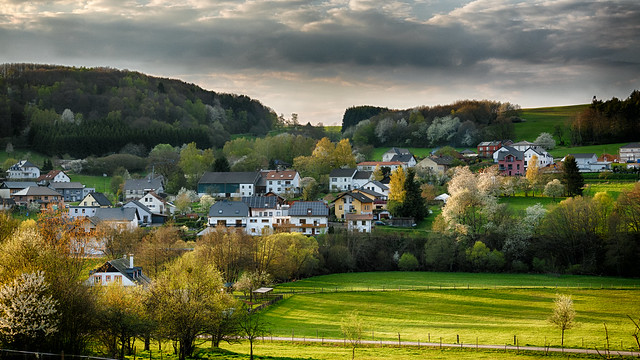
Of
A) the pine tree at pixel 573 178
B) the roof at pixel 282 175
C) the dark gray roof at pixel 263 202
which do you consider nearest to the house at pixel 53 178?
the roof at pixel 282 175

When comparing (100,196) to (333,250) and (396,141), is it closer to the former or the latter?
(333,250)

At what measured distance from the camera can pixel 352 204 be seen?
71062mm

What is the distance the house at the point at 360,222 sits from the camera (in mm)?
65062

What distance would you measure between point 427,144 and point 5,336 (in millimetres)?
104713

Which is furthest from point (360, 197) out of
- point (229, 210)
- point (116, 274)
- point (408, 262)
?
point (116, 274)

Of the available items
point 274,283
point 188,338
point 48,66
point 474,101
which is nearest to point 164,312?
point 188,338

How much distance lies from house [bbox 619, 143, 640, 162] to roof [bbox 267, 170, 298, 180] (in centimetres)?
5023

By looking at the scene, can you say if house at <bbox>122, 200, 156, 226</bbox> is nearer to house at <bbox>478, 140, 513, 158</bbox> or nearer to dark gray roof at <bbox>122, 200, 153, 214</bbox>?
dark gray roof at <bbox>122, 200, 153, 214</bbox>

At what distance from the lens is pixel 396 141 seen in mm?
126125

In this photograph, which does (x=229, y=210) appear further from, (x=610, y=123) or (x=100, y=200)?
(x=610, y=123)

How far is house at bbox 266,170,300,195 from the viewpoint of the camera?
3410 inches

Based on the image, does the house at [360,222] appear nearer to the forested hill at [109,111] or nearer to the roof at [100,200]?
the roof at [100,200]

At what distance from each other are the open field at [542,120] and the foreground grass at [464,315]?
258 feet

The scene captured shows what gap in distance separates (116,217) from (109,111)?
88477 mm
